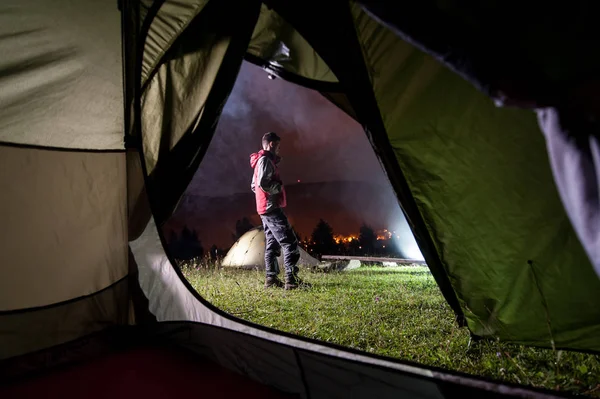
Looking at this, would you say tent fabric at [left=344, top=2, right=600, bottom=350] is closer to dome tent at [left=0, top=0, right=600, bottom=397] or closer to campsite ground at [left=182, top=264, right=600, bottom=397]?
dome tent at [left=0, top=0, right=600, bottom=397]

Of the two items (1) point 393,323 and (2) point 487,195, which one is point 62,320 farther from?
(2) point 487,195

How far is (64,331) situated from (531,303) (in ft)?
6.59

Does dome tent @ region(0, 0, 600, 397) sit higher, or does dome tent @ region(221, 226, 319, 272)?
dome tent @ region(0, 0, 600, 397)

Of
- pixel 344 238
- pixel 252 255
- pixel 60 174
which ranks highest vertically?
pixel 60 174

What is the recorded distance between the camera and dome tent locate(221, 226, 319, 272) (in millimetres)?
4918

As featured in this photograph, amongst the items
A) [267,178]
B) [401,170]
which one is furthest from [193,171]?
[267,178]

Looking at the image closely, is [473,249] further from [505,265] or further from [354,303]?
[354,303]

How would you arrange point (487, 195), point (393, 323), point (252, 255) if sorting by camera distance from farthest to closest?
point (252, 255)
point (393, 323)
point (487, 195)

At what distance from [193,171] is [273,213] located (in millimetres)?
1621

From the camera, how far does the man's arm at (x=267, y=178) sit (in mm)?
3375

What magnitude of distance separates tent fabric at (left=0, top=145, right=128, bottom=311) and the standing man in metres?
1.62

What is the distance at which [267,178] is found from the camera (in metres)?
3.38

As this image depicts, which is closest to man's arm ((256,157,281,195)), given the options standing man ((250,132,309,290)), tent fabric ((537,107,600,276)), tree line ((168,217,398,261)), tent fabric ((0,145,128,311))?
standing man ((250,132,309,290))

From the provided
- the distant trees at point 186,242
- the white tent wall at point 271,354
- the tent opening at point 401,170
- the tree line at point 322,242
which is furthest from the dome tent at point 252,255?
the tree line at point 322,242
